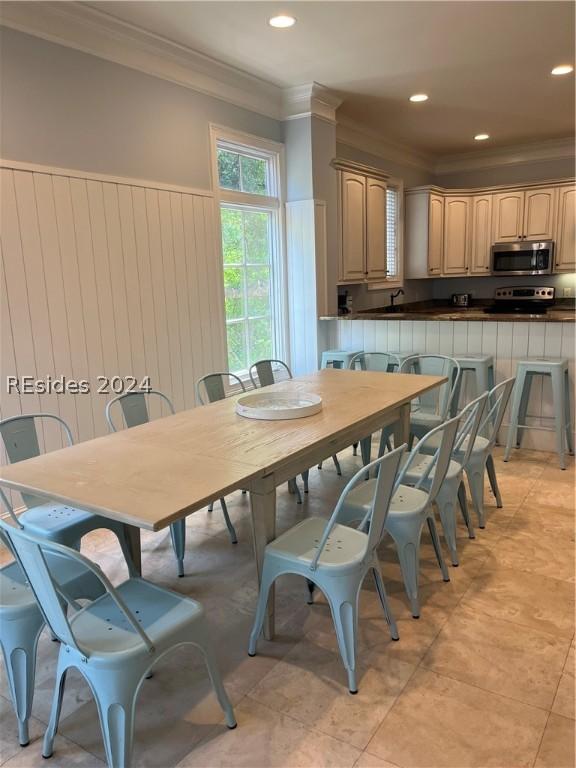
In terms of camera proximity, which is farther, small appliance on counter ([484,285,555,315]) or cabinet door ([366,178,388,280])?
small appliance on counter ([484,285,555,315])

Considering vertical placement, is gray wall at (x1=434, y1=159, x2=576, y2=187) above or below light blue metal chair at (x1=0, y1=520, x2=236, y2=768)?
above

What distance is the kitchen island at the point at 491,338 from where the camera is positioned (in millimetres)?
3989

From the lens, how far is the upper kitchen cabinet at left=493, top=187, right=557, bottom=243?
6.41 m

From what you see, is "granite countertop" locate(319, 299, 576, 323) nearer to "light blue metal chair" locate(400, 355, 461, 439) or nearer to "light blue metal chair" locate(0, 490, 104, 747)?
"light blue metal chair" locate(400, 355, 461, 439)

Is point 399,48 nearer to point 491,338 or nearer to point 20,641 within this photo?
point 491,338

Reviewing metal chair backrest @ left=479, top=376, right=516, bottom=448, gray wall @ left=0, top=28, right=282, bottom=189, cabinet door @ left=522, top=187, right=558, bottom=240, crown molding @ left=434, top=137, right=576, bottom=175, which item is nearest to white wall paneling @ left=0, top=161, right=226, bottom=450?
gray wall @ left=0, top=28, right=282, bottom=189

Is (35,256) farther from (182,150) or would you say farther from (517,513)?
(517,513)

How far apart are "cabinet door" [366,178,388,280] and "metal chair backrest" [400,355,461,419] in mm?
1702

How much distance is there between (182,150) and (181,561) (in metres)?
2.73

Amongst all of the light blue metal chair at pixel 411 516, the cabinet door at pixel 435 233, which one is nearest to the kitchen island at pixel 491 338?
the light blue metal chair at pixel 411 516

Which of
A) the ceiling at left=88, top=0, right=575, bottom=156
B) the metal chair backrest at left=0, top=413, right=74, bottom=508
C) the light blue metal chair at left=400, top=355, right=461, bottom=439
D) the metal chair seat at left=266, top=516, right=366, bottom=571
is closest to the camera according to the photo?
the metal chair seat at left=266, top=516, right=366, bottom=571

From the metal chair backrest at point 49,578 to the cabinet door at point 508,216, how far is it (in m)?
6.61

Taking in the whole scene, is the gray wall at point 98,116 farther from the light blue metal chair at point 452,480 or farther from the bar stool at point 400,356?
the light blue metal chair at point 452,480

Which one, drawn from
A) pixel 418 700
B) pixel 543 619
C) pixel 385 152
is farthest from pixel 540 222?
pixel 418 700
